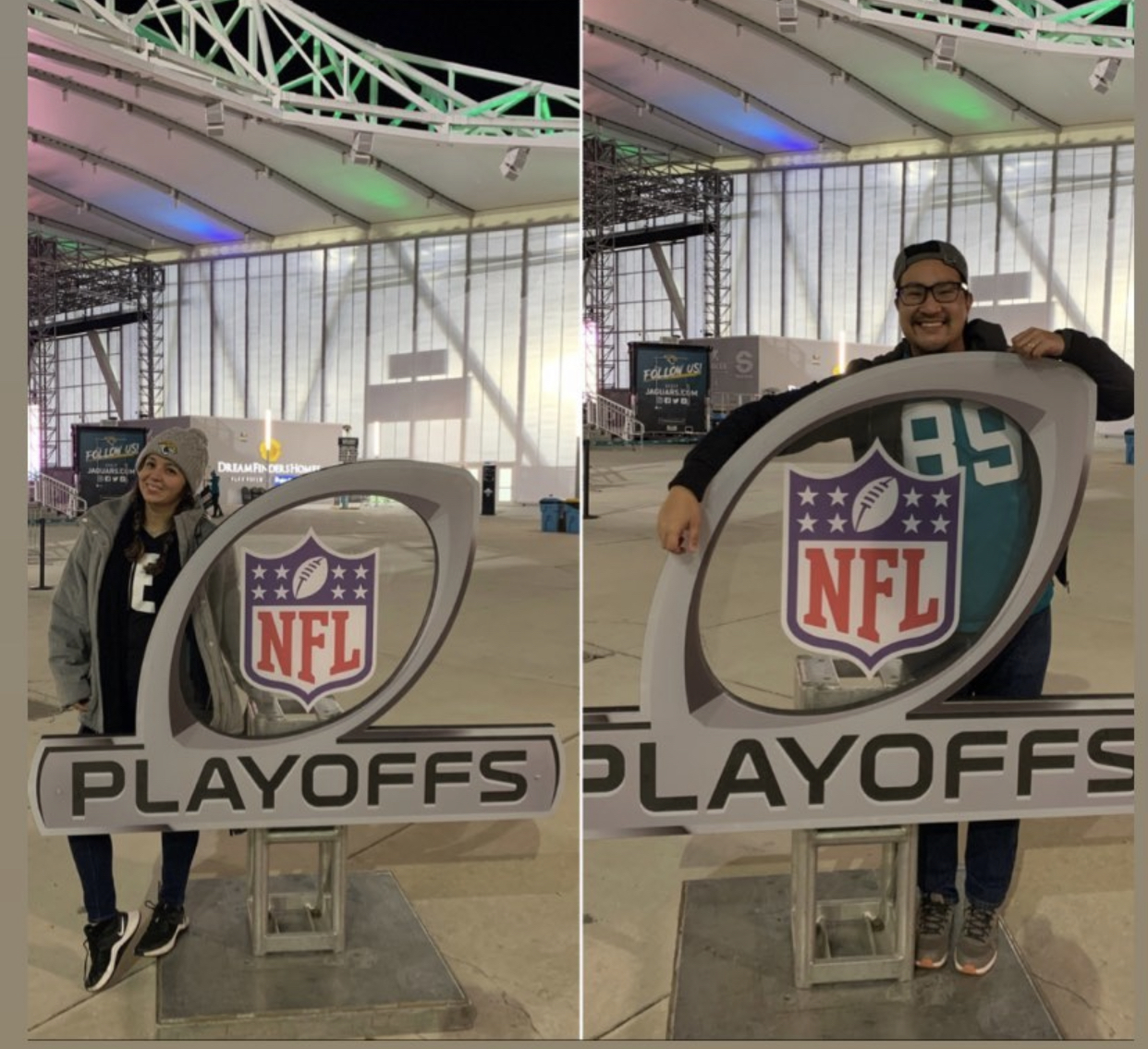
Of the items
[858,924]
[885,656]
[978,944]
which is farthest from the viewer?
[858,924]

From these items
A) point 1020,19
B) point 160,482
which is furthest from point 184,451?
point 1020,19

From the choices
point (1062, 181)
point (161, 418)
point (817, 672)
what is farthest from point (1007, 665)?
point (161, 418)

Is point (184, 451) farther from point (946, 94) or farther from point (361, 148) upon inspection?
point (946, 94)

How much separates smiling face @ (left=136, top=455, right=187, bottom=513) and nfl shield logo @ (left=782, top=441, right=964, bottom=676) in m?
1.33

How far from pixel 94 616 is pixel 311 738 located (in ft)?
1.81

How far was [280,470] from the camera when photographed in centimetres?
231

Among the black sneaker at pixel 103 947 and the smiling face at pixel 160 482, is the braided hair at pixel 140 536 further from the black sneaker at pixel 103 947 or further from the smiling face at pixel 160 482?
the black sneaker at pixel 103 947

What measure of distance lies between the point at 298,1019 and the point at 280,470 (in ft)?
4.17

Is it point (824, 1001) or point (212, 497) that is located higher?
point (212, 497)

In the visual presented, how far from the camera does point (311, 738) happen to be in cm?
236

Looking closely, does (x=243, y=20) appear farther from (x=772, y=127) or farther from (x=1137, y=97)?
(x=1137, y=97)

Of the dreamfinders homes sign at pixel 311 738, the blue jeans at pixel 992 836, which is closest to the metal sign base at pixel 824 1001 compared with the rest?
the blue jeans at pixel 992 836

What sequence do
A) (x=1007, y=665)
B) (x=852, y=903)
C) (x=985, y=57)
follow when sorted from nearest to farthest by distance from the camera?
1. (x=985, y=57)
2. (x=1007, y=665)
3. (x=852, y=903)

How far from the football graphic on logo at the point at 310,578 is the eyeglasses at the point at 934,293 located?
1393mm
